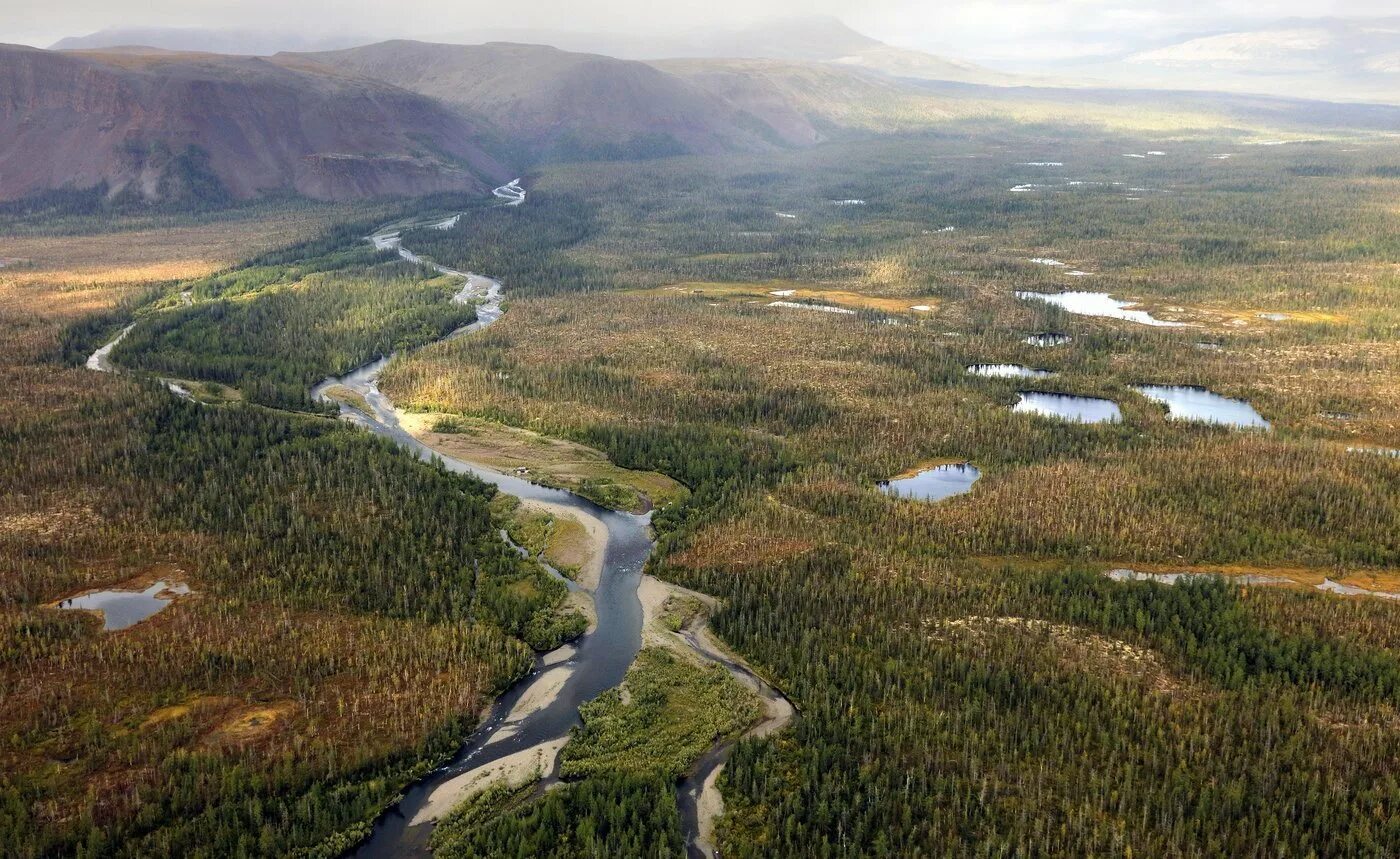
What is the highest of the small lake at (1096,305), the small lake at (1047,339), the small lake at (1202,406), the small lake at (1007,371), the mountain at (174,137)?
the mountain at (174,137)

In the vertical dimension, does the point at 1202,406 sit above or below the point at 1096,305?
below

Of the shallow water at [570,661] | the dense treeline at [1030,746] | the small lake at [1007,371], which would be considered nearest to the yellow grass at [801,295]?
the small lake at [1007,371]

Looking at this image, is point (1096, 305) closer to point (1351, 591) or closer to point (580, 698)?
point (1351, 591)

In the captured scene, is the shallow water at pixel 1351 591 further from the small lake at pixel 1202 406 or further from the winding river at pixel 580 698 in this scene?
the winding river at pixel 580 698

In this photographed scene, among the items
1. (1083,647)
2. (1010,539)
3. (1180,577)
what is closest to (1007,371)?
(1010,539)

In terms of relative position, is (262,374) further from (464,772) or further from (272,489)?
(464,772)

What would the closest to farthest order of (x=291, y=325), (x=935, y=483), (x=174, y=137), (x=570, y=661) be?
(x=570, y=661) < (x=935, y=483) < (x=291, y=325) < (x=174, y=137)

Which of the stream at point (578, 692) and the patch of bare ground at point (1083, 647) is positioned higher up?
the patch of bare ground at point (1083, 647)
